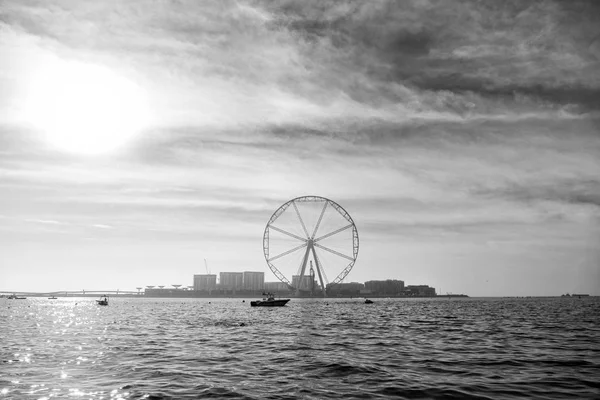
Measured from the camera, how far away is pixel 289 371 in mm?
30609

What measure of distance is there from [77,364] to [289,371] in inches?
633

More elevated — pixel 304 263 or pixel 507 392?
pixel 304 263

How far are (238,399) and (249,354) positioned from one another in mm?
15878

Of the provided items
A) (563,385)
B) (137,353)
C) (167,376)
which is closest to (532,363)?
(563,385)

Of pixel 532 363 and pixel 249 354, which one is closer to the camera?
pixel 532 363

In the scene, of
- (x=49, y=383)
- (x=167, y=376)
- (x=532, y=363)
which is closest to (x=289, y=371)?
(x=167, y=376)

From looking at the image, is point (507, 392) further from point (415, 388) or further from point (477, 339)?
point (477, 339)

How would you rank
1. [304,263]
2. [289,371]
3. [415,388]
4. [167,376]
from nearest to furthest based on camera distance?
[415,388], [167,376], [289,371], [304,263]

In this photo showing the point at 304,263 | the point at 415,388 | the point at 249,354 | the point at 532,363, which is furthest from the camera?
the point at 304,263

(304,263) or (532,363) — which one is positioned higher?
(304,263)

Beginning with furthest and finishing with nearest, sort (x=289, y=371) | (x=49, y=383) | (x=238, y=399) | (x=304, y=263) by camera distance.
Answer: (x=304, y=263), (x=289, y=371), (x=49, y=383), (x=238, y=399)

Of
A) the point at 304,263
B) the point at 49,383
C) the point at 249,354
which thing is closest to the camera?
the point at 49,383

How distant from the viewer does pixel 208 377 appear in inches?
1118

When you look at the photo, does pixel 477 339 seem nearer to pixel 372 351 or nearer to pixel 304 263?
pixel 372 351
